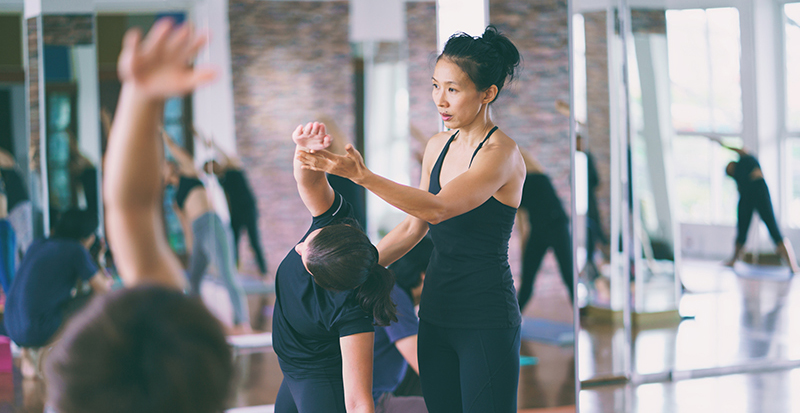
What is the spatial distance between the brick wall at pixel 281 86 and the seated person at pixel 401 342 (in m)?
2.07

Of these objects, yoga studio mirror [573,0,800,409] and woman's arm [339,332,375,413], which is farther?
yoga studio mirror [573,0,800,409]

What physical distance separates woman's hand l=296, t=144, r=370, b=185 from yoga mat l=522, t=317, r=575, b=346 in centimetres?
263

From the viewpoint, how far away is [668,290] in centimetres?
432

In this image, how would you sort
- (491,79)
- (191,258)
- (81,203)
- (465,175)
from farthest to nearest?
1. (191,258)
2. (81,203)
3. (491,79)
4. (465,175)

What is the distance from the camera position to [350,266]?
158cm

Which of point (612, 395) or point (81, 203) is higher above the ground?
point (81, 203)

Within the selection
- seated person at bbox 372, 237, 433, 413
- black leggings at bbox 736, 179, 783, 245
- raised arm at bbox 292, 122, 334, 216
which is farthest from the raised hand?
black leggings at bbox 736, 179, 783, 245

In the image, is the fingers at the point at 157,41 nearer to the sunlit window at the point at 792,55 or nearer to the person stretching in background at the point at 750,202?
the person stretching in background at the point at 750,202

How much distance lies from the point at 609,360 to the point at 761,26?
107 inches

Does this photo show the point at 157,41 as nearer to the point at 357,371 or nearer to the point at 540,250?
the point at 357,371

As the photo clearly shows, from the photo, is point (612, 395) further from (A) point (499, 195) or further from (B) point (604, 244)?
(A) point (499, 195)

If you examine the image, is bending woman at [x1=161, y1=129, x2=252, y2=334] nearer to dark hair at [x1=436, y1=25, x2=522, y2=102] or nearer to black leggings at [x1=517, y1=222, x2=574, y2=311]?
black leggings at [x1=517, y1=222, x2=574, y2=311]

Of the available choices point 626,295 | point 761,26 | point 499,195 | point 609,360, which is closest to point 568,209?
point 626,295

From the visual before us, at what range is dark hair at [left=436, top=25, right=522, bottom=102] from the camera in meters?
1.71
